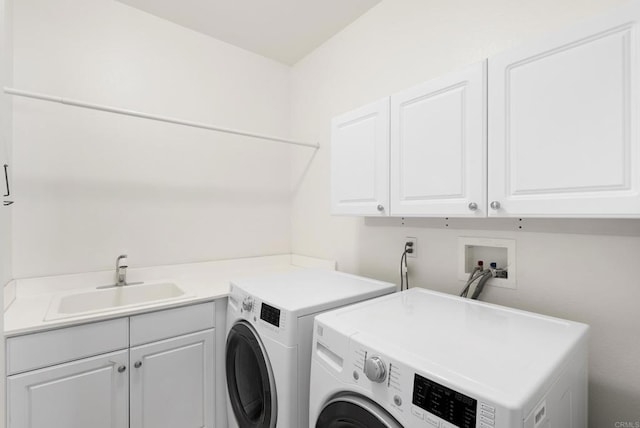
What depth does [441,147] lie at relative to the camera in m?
1.23

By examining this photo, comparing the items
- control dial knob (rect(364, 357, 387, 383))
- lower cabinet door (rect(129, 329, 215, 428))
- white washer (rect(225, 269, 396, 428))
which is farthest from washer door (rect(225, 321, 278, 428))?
control dial knob (rect(364, 357, 387, 383))

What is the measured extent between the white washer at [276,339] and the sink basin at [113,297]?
428mm

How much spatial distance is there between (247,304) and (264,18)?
77.3 inches

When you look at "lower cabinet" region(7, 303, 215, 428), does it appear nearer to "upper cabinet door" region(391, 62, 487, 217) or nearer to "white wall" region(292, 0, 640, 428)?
"white wall" region(292, 0, 640, 428)

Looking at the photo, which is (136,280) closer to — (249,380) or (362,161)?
(249,380)

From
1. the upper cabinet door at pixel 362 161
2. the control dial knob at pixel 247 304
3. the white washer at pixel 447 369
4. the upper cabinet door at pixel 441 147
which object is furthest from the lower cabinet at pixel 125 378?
the upper cabinet door at pixel 441 147

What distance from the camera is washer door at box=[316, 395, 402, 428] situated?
0.79m

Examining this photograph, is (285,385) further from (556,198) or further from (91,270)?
(91,270)

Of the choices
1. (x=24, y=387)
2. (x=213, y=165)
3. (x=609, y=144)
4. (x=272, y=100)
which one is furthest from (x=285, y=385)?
(x=272, y=100)

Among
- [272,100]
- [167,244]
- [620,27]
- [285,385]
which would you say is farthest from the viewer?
[272,100]

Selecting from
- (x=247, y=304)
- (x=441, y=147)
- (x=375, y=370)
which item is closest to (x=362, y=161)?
(x=441, y=147)

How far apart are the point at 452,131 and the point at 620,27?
0.51 metres

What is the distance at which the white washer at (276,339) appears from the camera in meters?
1.17

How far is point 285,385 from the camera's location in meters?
1.15
